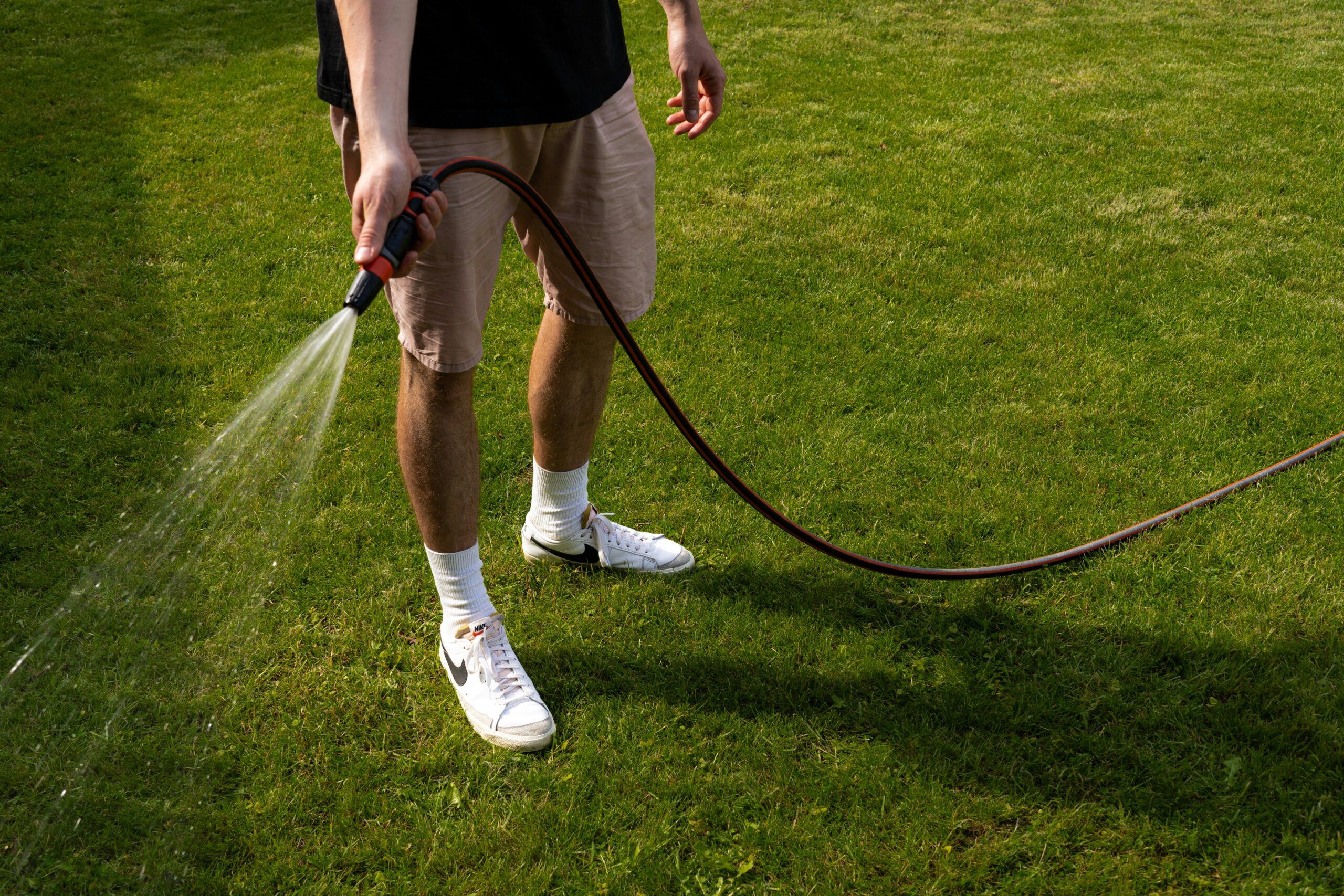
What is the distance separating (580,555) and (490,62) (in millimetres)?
1331

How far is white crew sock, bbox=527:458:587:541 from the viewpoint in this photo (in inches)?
104

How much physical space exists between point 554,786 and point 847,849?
0.63 m

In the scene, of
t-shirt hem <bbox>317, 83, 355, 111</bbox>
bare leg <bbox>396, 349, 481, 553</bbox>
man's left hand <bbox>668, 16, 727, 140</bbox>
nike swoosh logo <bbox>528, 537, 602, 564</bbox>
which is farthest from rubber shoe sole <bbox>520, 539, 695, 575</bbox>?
t-shirt hem <bbox>317, 83, 355, 111</bbox>

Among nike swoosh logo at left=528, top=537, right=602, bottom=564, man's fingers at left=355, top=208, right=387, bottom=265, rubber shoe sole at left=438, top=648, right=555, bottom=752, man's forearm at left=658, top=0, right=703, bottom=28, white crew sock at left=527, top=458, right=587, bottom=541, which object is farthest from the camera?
nike swoosh logo at left=528, top=537, right=602, bottom=564

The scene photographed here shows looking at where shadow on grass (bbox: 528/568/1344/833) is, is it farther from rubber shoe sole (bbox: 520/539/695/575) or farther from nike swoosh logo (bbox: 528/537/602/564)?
nike swoosh logo (bbox: 528/537/602/564)

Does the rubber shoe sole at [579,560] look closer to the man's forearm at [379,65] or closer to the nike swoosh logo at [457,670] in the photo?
the nike swoosh logo at [457,670]

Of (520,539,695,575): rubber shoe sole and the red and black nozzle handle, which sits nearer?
the red and black nozzle handle

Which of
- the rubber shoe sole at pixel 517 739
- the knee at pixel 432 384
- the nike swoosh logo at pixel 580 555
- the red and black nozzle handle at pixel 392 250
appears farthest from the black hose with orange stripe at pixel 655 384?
the rubber shoe sole at pixel 517 739

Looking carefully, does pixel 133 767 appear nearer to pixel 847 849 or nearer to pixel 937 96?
pixel 847 849

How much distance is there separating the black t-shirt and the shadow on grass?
129 cm

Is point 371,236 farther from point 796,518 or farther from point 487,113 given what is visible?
point 796,518

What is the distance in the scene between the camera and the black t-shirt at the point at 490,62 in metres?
1.84

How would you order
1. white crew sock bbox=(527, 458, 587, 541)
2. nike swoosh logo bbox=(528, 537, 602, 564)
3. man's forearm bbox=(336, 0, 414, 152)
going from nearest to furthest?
man's forearm bbox=(336, 0, 414, 152)
white crew sock bbox=(527, 458, 587, 541)
nike swoosh logo bbox=(528, 537, 602, 564)

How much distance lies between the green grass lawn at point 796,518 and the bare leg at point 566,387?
0.39 metres
